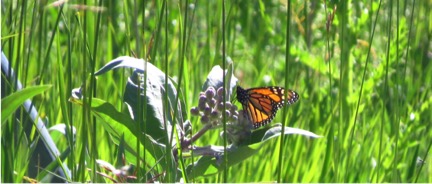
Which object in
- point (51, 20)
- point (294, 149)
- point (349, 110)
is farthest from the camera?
point (51, 20)

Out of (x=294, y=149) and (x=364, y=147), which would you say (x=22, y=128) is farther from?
(x=364, y=147)

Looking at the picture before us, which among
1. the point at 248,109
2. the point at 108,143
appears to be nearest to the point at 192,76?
the point at 108,143

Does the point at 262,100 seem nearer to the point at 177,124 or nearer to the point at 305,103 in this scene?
the point at 177,124

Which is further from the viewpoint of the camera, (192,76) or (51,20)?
(51,20)

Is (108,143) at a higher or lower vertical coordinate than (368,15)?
lower

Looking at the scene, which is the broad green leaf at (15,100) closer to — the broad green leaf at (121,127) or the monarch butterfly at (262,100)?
the broad green leaf at (121,127)

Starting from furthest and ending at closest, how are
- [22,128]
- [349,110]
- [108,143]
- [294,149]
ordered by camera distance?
[349,110] < [294,149] < [108,143] < [22,128]

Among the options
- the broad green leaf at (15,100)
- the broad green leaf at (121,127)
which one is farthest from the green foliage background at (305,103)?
the broad green leaf at (15,100)

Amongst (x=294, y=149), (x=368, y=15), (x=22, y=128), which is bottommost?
(x=294, y=149)
